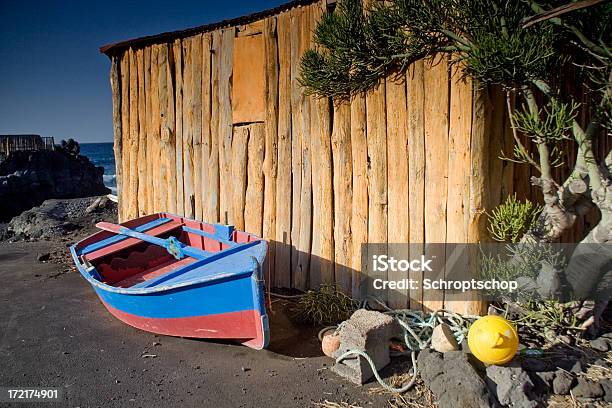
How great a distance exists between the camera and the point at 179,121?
7.37 meters

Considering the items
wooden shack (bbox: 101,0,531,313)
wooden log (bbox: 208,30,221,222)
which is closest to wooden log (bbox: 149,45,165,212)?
wooden shack (bbox: 101,0,531,313)

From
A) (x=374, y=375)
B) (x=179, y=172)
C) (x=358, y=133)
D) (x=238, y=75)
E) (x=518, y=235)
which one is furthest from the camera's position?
(x=179, y=172)

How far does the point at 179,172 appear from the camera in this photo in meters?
7.47

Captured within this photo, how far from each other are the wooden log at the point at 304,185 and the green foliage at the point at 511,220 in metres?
2.22

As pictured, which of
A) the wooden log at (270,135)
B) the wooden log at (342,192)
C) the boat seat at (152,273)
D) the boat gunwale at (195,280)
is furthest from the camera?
the boat seat at (152,273)

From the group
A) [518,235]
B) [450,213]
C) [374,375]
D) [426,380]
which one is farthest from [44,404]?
[518,235]

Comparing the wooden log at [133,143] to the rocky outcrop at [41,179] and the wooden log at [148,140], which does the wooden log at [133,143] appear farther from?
the rocky outcrop at [41,179]

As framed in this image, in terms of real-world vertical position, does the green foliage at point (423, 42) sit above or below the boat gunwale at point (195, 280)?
above

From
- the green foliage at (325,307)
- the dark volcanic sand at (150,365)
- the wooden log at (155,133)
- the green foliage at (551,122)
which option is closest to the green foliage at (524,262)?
the green foliage at (551,122)

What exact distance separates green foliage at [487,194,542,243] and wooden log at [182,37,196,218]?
4.63 meters

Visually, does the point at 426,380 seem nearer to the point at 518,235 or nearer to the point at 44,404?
the point at 518,235

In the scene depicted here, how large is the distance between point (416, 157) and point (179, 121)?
420cm

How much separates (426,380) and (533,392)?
81 centimetres

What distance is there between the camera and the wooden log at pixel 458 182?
4.45 m
